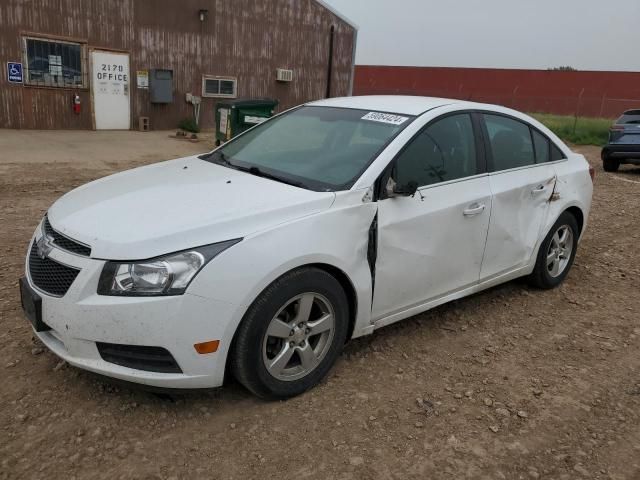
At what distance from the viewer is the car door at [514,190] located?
405 centimetres

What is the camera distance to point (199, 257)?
2621mm

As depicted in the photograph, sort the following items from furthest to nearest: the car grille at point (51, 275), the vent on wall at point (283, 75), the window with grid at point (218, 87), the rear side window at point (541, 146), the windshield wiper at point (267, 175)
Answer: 1. the vent on wall at point (283, 75)
2. the window with grid at point (218, 87)
3. the rear side window at point (541, 146)
4. the windshield wiper at point (267, 175)
5. the car grille at point (51, 275)

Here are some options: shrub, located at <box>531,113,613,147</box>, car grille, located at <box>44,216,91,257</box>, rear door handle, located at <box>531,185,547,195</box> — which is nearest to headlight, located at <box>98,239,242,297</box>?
car grille, located at <box>44,216,91,257</box>

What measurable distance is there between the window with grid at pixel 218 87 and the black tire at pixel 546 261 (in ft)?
49.6

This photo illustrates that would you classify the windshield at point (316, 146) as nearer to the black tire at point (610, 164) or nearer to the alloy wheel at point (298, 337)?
the alloy wheel at point (298, 337)

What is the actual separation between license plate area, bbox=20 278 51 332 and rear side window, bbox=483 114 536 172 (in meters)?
3.00

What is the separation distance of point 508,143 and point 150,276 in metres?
2.91

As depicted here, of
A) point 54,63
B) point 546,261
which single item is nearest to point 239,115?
point 54,63

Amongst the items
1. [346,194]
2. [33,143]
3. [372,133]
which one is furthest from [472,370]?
[33,143]

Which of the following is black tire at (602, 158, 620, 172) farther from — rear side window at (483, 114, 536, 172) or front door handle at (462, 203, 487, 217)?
front door handle at (462, 203, 487, 217)

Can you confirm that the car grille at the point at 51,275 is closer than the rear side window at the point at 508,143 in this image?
Yes

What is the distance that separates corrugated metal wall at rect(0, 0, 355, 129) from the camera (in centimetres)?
1467

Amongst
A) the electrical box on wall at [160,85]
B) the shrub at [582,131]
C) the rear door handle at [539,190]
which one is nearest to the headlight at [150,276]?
the rear door handle at [539,190]

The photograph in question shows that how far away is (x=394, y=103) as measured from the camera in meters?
3.99
